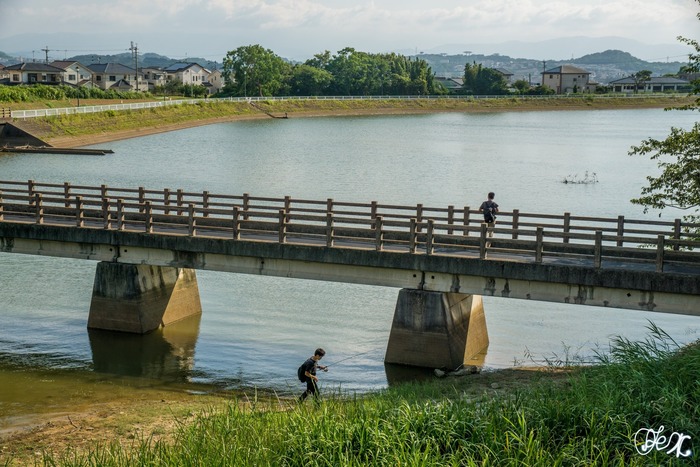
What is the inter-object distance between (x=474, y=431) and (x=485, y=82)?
7129 inches

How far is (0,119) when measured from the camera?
86625mm

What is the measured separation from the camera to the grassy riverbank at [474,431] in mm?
13727

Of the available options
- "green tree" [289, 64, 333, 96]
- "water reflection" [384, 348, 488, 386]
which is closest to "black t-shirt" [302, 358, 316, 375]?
"water reflection" [384, 348, 488, 386]

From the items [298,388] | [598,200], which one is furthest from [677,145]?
[598,200]

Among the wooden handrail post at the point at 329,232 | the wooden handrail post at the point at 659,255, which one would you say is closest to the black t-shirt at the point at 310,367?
the wooden handrail post at the point at 329,232

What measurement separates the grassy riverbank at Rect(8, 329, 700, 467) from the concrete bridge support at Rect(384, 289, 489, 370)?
6877 millimetres

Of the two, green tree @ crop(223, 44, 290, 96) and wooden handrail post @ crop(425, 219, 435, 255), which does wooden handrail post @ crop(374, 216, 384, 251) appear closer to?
wooden handrail post @ crop(425, 219, 435, 255)

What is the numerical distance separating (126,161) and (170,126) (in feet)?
114

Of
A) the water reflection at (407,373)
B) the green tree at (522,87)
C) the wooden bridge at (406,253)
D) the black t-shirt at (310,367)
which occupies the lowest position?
the water reflection at (407,373)

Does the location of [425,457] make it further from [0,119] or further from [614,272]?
[0,119]

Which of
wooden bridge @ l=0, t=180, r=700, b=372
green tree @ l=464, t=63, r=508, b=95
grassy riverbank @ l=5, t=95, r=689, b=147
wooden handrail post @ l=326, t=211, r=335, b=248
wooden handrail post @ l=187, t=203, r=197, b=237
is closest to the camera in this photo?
wooden bridge @ l=0, t=180, r=700, b=372

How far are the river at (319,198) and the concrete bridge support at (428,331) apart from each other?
2.34ft

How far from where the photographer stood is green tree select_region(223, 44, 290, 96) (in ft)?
513

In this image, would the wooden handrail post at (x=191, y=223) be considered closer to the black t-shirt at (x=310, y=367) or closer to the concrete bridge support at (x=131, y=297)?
the concrete bridge support at (x=131, y=297)
